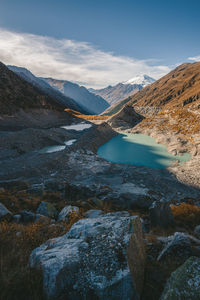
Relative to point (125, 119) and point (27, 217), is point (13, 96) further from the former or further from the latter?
point (27, 217)

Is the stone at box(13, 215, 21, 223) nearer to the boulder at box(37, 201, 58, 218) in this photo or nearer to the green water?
the boulder at box(37, 201, 58, 218)

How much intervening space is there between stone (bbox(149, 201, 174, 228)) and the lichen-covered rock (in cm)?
545

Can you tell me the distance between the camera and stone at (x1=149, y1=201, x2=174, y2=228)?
26.6ft

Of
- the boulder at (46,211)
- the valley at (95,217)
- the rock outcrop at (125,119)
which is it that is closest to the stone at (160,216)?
the valley at (95,217)

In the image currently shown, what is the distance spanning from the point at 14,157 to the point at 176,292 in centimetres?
2480

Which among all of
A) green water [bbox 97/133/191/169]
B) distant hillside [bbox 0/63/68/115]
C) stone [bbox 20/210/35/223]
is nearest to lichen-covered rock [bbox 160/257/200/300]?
stone [bbox 20/210/35/223]

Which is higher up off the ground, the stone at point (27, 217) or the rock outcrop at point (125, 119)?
the rock outcrop at point (125, 119)

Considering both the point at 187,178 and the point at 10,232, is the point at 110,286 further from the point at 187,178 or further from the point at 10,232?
the point at 187,178

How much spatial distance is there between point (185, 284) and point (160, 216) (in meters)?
5.98

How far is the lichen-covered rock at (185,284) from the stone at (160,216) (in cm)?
545

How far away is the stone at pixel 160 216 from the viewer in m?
8.11

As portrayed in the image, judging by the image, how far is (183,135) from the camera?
4091cm

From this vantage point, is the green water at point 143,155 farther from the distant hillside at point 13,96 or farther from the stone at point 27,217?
the distant hillside at point 13,96

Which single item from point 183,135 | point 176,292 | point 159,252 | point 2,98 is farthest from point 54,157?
point 2,98
